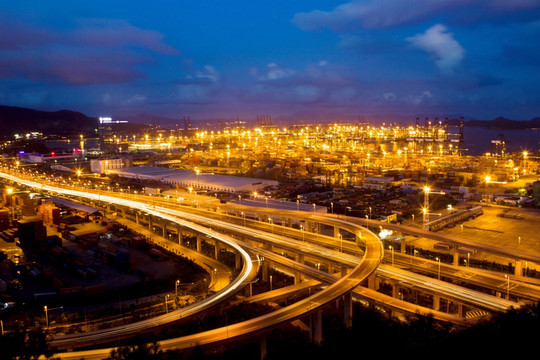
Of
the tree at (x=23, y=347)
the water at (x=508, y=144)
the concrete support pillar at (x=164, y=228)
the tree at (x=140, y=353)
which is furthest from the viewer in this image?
the water at (x=508, y=144)

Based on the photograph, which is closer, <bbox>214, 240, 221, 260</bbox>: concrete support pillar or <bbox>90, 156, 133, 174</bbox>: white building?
<bbox>214, 240, 221, 260</bbox>: concrete support pillar

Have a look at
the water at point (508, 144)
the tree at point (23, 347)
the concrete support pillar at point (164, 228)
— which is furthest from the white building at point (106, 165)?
the water at point (508, 144)

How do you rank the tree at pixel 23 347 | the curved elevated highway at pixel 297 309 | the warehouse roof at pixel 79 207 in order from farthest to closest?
the warehouse roof at pixel 79 207, the curved elevated highway at pixel 297 309, the tree at pixel 23 347

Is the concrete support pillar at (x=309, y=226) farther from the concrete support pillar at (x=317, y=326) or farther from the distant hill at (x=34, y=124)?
the distant hill at (x=34, y=124)

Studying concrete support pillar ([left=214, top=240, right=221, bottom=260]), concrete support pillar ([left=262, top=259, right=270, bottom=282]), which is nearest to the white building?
concrete support pillar ([left=214, top=240, right=221, bottom=260])

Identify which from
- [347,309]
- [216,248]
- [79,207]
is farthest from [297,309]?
[79,207]

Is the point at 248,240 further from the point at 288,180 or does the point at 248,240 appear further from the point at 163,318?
the point at 288,180

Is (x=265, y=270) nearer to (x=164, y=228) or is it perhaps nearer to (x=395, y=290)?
(x=395, y=290)

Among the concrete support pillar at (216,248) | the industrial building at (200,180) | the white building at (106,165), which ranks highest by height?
the white building at (106,165)

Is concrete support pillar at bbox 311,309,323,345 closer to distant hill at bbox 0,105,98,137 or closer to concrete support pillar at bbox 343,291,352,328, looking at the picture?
concrete support pillar at bbox 343,291,352,328

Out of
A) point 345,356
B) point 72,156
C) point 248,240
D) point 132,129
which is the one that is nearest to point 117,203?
point 248,240
